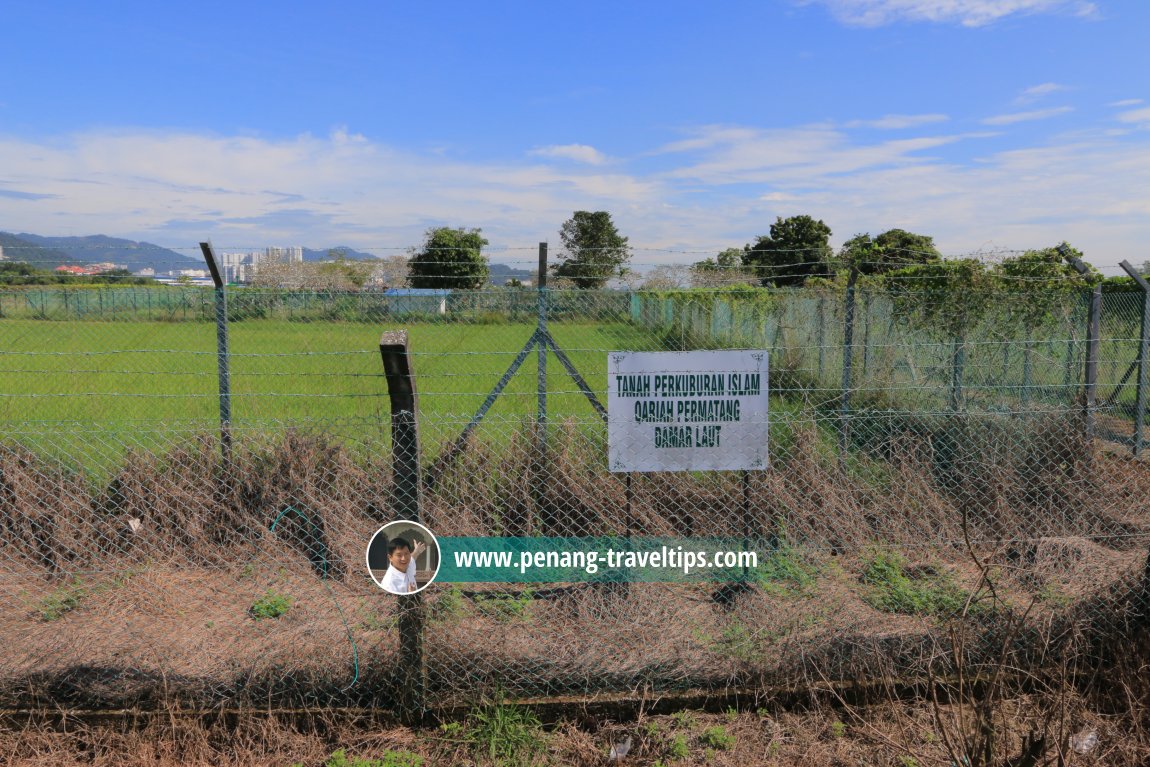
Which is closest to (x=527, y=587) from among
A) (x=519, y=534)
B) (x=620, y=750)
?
(x=519, y=534)

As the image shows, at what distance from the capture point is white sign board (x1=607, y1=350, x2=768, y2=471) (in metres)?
3.95

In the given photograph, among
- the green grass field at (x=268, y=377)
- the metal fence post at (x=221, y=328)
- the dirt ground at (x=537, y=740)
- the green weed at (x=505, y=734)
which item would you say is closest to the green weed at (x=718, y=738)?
the dirt ground at (x=537, y=740)

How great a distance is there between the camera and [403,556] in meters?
3.47

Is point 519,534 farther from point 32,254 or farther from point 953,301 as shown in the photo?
point 953,301

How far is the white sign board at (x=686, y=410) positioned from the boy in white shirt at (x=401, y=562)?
106 centimetres

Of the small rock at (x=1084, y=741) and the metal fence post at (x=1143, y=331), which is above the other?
the metal fence post at (x=1143, y=331)

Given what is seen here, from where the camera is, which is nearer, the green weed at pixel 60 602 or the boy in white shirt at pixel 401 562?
the boy in white shirt at pixel 401 562

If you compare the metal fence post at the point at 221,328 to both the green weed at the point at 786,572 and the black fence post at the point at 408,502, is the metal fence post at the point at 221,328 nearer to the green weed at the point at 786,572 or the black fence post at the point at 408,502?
the black fence post at the point at 408,502

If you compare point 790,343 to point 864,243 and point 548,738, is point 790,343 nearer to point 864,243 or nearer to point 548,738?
point 864,243

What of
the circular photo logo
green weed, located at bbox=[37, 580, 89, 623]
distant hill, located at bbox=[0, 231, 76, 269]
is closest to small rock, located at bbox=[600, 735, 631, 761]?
the circular photo logo

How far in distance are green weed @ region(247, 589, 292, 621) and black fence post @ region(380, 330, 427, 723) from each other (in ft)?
3.81

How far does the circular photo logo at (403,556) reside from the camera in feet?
11.3

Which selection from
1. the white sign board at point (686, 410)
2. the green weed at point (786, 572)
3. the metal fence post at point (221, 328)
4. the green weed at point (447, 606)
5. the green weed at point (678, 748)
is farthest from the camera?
the metal fence post at point (221, 328)

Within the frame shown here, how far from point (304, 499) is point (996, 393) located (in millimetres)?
7032
